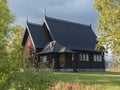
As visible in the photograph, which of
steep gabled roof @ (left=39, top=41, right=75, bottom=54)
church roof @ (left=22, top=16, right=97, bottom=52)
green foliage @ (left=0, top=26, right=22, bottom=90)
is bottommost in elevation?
green foliage @ (left=0, top=26, right=22, bottom=90)

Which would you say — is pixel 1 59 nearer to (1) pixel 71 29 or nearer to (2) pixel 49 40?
(2) pixel 49 40

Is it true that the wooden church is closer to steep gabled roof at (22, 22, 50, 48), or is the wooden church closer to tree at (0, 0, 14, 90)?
steep gabled roof at (22, 22, 50, 48)

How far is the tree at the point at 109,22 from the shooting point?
24.0 m

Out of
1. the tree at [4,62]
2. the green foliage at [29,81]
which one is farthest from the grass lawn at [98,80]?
the tree at [4,62]

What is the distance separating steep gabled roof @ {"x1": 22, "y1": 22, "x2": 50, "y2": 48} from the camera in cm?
4888

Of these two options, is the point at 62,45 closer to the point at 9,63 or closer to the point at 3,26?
the point at 3,26

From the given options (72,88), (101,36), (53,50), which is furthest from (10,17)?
(53,50)

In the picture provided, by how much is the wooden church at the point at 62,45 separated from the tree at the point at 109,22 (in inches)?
768

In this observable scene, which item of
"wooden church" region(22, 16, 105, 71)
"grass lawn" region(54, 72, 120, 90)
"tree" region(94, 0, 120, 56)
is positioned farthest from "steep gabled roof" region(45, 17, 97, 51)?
"tree" region(94, 0, 120, 56)

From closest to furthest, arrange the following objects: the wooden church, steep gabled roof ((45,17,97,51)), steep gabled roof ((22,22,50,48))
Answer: the wooden church < steep gabled roof ((22,22,50,48)) < steep gabled roof ((45,17,97,51))

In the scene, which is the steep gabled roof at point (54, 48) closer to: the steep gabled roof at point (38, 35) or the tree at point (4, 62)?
the steep gabled roof at point (38, 35)

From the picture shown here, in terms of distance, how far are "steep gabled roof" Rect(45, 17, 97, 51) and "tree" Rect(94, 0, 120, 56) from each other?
22.2 meters

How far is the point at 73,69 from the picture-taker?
163 feet

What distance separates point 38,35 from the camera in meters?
50.1
